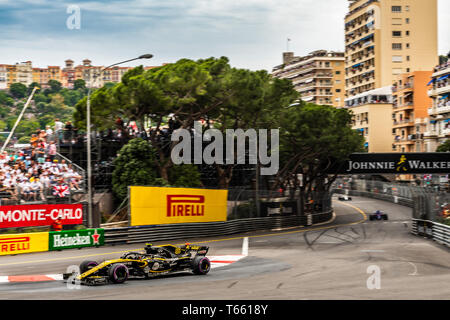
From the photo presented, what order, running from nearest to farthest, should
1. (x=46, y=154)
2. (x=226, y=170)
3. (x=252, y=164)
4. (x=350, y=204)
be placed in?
(x=46, y=154) → (x=226, y=170) → (x=252, y=164) → (x=350, y=204)

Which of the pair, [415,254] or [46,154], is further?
[46,154]

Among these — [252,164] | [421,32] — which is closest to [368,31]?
[421,32]

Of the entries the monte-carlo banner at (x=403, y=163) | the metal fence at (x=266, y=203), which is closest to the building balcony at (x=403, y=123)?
the monte-carlo banner at (x=403, y=163)

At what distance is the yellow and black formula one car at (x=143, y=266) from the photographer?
53.5 feet

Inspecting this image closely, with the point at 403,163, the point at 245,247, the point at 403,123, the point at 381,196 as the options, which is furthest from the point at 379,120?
the point at 245,247

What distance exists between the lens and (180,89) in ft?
133

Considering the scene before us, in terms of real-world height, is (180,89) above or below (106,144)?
above

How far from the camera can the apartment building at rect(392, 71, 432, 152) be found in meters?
93.0

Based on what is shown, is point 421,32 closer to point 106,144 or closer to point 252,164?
point 252,164

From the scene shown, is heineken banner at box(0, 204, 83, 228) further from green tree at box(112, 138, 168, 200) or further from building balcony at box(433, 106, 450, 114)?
building balcony at box(433, 106, 450, 114)

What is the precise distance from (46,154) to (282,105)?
22.3m

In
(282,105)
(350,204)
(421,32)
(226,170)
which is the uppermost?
(421,32)

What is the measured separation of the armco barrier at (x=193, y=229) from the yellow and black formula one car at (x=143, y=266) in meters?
11.5
